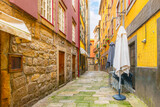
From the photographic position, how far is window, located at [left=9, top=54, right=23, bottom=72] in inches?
110

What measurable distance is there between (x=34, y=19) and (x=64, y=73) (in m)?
4.07

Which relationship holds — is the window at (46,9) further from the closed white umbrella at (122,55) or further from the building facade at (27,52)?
the closed white umbrella at (122,55)

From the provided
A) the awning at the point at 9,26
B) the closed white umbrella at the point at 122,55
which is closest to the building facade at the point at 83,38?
the closed white umbrella at the point at 122,55

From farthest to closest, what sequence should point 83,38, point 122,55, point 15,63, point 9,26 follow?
1. point 83,38
2. point 122,55
3. point 15,63
4. point 9,26

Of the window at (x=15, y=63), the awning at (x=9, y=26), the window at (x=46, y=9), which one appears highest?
the window at (x=46, y=9)

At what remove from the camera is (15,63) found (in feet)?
9.62

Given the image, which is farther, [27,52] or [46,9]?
[46,9]

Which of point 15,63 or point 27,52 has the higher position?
point 27,52

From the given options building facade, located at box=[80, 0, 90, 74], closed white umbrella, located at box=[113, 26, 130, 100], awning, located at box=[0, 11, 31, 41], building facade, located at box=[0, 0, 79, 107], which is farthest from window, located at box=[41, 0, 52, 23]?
building facade, located at box=[80, 0, 90, 74]

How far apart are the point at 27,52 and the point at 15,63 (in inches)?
23.4

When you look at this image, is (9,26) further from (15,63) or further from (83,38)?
(83,38)

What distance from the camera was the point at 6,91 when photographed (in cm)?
267

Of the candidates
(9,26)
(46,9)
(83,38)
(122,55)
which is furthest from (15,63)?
(83,38)

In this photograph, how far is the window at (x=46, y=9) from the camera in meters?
4.75
